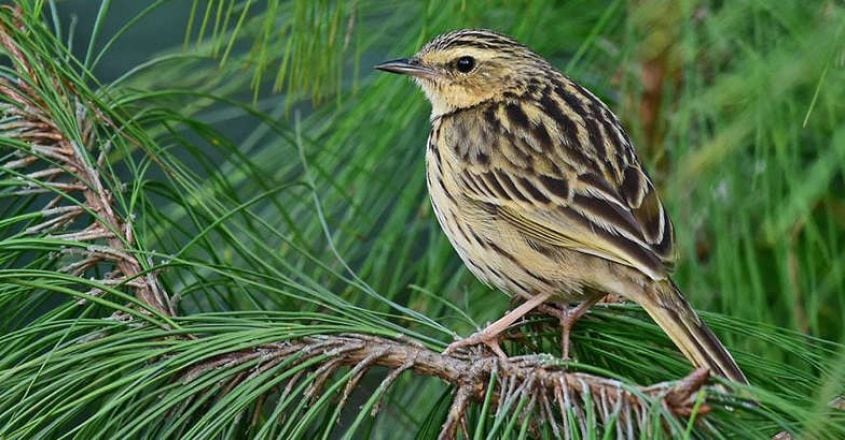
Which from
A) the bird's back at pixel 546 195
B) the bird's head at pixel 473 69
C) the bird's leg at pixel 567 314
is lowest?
the bird's leg at pixel 567 314

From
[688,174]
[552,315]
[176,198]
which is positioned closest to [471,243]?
[552,315]

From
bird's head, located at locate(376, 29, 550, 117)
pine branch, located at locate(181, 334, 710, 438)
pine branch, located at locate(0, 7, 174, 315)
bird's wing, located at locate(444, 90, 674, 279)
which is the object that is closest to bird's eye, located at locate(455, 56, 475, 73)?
bird's head, located at locate(376, 29, 550, 117)

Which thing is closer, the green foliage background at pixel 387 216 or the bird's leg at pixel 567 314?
the green foliage background at pixel 387 216

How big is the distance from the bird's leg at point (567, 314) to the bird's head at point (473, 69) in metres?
0.74

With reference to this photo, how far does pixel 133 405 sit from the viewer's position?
1995mm

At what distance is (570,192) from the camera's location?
2.91 metres

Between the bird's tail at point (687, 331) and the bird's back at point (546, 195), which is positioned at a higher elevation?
the bird's back at point (546, 195)

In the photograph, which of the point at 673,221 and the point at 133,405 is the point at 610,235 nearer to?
the point at 673,221

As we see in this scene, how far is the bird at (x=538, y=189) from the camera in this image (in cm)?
271

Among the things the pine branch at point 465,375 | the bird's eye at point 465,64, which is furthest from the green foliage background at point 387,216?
the bird's eye at point 465,64

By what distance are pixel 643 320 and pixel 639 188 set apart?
311mm

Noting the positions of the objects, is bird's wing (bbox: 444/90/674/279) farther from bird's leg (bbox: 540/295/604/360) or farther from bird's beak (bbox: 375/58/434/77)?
bird's beak (bbox: 375/58/434/77)

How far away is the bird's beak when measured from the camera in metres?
3.21

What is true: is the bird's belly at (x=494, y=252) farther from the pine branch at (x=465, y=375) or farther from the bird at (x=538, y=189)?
the pine branch at (x=465, y=375)
